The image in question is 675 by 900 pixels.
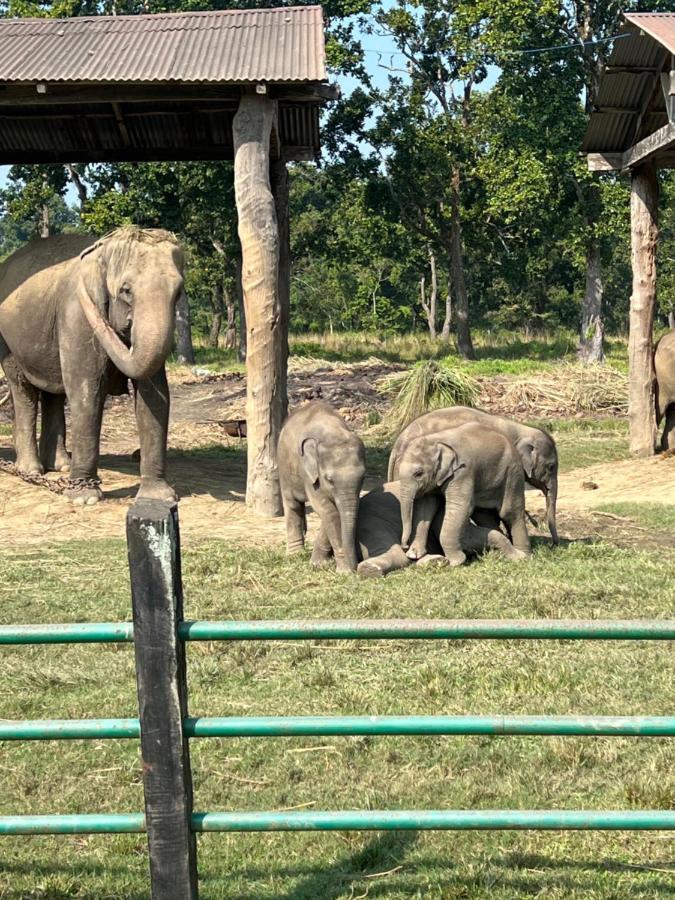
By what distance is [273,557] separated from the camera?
A: 915 cm

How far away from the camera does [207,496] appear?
12.2 m

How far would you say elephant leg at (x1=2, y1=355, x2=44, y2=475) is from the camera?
12797mm

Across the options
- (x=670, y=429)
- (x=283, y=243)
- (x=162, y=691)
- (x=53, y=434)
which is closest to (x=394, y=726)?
(x=162, y=691)

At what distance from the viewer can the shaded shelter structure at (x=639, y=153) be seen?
15.3 metres

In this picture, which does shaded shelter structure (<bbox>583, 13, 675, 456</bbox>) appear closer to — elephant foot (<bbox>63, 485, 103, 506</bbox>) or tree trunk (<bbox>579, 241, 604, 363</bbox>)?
elephant foot (<bbox>63, 485, 103, 506</bbox>)

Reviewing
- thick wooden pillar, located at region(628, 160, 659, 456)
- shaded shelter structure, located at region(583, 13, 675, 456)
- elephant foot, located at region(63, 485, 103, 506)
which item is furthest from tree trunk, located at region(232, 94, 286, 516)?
thick wooden pillar, located at region(628, 160, 659, 456)

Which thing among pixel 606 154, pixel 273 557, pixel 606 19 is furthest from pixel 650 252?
pixel 606 19

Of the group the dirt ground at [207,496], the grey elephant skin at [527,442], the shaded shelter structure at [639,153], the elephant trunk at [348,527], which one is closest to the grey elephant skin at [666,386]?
the shaded shelter structure at [639,153]

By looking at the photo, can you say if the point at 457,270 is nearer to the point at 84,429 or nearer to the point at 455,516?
the point at 84,429

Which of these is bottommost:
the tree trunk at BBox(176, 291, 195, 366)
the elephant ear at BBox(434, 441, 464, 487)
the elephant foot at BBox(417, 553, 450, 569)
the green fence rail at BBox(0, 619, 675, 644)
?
the elephant foot at BBox(417, 553, 450, 569)

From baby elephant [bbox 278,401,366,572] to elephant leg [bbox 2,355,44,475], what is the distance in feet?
14.7

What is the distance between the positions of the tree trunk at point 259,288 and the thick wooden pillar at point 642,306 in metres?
6.34

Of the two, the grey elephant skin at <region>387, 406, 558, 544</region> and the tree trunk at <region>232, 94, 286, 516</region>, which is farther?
the tree trunk at <region>232, 94, 286, 516</region>

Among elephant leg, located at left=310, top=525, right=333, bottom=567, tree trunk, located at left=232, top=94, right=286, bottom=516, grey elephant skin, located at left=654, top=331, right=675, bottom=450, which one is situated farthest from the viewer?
grey elephant skin, located at left=654, top=331, right=675, bottom=450
